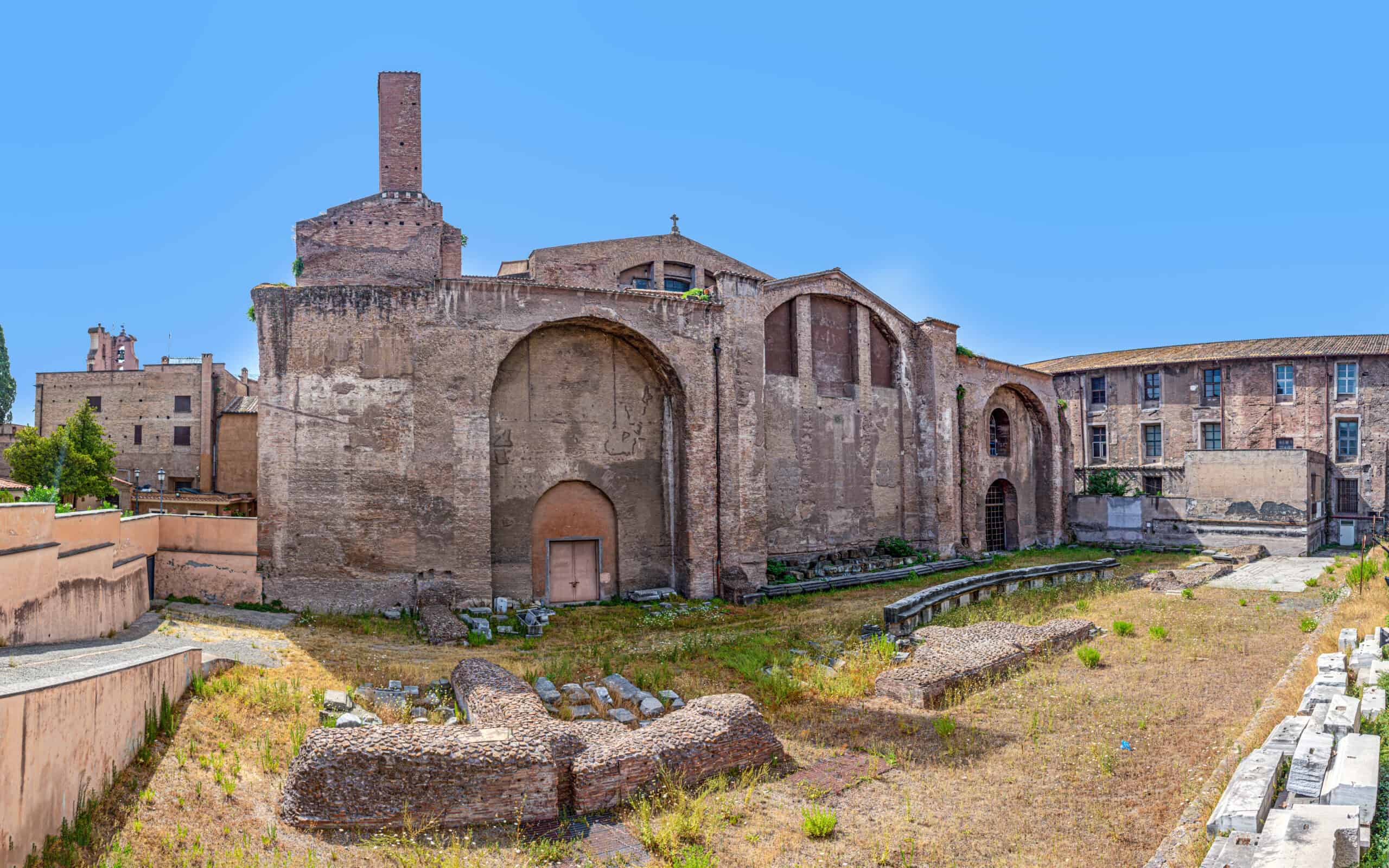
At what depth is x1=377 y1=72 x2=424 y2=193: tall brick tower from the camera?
19.9 metres

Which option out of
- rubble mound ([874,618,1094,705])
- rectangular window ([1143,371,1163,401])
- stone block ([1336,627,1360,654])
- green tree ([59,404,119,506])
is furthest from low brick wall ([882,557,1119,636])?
green tree ([59,404,119,506])

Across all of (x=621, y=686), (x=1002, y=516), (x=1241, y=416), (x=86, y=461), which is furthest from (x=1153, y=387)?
(x=86, y=461)

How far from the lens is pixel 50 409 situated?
121 feet

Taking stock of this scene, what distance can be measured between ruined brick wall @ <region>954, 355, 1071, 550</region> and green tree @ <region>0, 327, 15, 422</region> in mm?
42455

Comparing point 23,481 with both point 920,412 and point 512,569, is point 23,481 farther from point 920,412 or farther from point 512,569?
point 920,412

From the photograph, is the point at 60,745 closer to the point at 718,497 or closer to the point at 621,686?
the point at 621,686

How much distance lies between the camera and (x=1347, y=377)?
32688 millimetres

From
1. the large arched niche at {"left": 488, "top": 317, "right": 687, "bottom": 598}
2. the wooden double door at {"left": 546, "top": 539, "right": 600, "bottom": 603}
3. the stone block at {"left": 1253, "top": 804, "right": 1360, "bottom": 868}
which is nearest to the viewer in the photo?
the stone block at {"left": 1253, "top": 804, "right": 1360, "bottom": 868}

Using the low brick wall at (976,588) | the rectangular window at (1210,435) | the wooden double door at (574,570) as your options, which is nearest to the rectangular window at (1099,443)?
the rectangular window at (1210,435)

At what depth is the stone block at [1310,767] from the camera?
18.0 ft

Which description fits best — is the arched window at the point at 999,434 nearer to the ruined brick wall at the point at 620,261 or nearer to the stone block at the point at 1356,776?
the ruined brick wall at the point at 620,261

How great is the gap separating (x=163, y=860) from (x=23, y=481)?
33.5 meters

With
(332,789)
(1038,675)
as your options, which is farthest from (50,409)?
(1038,675)

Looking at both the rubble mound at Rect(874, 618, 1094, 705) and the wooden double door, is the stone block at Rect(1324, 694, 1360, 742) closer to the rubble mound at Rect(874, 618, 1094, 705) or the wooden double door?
the rubble mound at Rect(874, 618, 1094, 705)
